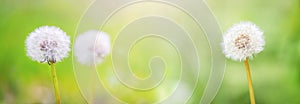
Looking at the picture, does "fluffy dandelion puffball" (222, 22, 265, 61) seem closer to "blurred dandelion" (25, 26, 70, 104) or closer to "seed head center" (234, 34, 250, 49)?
"seed head center" (234, 34, 250, 49)

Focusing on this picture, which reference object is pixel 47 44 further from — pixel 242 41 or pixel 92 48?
pixel 242 41

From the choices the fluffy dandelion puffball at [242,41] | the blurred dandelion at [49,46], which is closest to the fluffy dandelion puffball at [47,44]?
the blurred dandelion at [49,46]

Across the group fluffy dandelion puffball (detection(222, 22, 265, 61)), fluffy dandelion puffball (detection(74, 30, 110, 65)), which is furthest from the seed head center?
fluffy dandelion puffball (detection(74, 30, 110, 65))

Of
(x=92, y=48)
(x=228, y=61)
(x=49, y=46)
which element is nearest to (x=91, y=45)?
(x=92, y=48)

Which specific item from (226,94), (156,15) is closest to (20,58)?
(156,15)

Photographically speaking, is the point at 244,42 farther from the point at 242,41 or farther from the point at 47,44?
the point at 47,44

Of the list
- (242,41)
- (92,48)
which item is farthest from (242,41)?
(92,48)

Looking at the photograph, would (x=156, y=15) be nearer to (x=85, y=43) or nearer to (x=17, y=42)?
(x=85, y=43)
